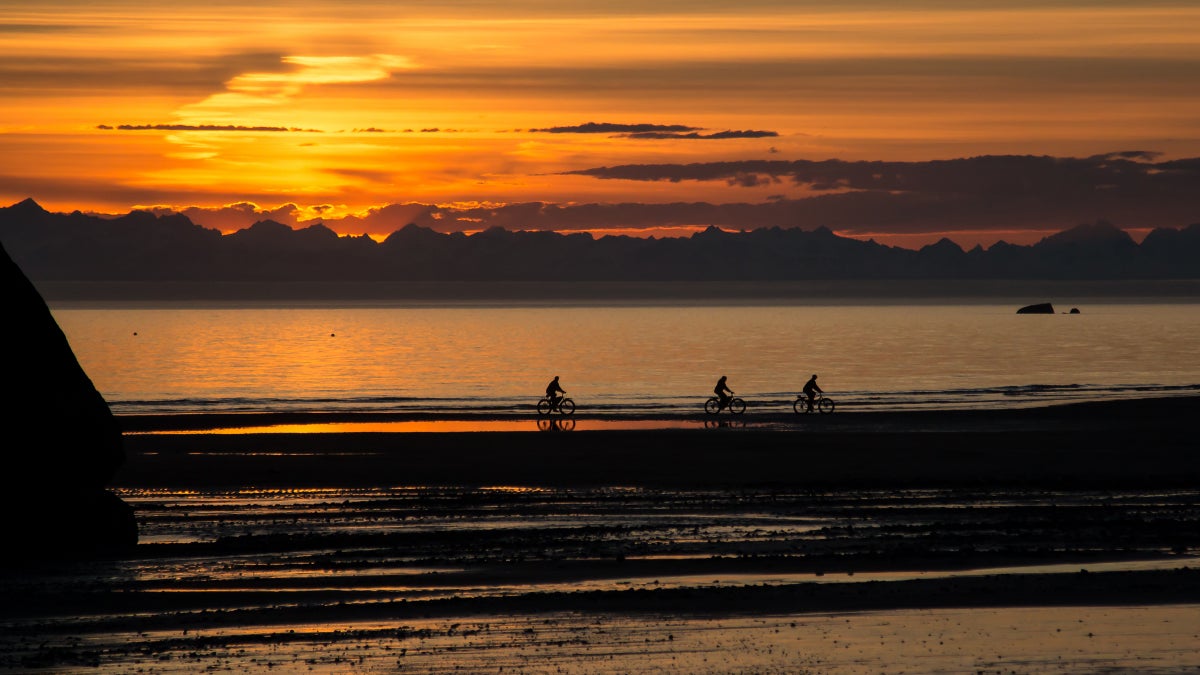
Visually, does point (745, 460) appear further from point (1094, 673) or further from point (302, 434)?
point (1094, 673)

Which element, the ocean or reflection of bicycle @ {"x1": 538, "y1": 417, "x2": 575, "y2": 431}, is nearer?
reflection of bicycle @ {"x1": 538, "y1": 417, "x2": 575, "y2": 431}

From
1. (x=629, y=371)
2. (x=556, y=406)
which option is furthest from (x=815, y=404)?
(x=629, y=371)

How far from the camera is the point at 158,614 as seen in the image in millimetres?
19250

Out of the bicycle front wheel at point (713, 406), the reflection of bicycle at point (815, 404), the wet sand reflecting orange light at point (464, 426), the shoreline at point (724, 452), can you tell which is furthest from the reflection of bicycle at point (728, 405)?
the wet sand reflecting orange light at point (464, 426)

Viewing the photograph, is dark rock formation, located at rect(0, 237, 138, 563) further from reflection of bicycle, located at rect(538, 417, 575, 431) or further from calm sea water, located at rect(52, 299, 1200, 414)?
calm sea water, located at rect(52, 299, 1200, 414)

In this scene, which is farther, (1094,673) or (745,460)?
(745,460)

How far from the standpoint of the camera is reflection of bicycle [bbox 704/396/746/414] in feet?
202

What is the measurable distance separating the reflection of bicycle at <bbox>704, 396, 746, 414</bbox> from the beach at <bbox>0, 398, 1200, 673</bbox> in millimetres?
20122

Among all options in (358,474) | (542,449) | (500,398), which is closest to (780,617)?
(358,474)

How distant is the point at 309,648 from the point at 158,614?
311cm

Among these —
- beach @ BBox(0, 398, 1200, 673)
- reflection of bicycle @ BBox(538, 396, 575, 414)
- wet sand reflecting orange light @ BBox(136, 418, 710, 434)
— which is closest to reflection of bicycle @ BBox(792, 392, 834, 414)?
wet sand reflecting orange light @ BBox(136, 418, 710, 434)

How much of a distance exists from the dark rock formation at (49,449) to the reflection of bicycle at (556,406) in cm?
3799

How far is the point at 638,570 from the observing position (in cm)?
2222

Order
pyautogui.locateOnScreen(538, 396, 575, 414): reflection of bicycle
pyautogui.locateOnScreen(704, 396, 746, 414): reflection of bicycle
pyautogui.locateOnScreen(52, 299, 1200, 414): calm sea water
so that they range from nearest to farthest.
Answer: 1. pyautogui.locateOnScreen(704, 396, 746, 414): reflection of bicycle
2. pyautogui.locateOnScreen(538, 396, 575, 414): reflection of bicycle
3. pyautogui.locateOnScreen(52, 299, 1200, 414): calm sea water
